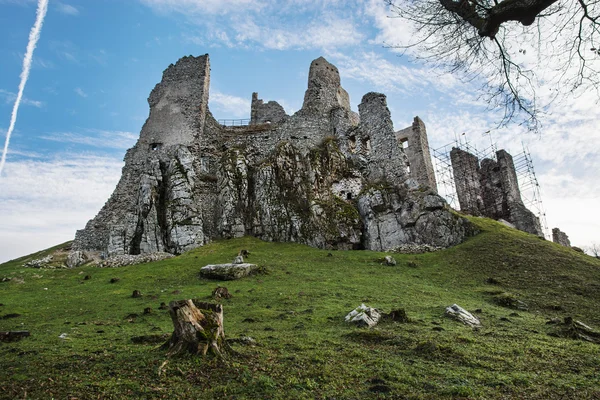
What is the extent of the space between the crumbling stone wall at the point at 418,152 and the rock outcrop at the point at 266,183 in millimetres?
8166

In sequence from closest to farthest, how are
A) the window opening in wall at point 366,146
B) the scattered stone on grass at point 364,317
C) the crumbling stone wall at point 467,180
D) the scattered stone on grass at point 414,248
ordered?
1. the scattered stone on grass at point 364,317
2. the scattered stone on grass at point 414,248
3. the window opening in wall at point 366,146
4. the crumbling stone wall at point 467,180

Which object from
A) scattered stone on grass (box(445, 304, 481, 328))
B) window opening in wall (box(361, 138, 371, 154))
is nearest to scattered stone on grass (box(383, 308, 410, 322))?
scattered stone on grass (box(445, 304, 481, 328))

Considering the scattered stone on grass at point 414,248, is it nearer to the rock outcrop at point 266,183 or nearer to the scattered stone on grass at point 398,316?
the rock outcrop at point 266,183

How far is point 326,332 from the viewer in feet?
34.8

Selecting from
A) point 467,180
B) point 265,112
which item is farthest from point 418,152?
point 265,112

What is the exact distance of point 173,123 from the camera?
36312mm

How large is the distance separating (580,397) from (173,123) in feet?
117

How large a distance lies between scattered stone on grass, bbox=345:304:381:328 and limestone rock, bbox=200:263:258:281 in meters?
8.48

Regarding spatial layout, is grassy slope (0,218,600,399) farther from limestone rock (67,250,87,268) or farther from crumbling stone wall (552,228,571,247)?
crumbling stone wall (552,228,571,247)

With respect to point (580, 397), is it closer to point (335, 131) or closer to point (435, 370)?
point (435, 370)

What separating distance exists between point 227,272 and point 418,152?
30258 mm

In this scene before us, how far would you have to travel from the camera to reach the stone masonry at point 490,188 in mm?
38906

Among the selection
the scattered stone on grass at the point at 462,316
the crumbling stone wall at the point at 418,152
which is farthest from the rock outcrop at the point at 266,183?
the scattered stone on grass at the point at 462,316

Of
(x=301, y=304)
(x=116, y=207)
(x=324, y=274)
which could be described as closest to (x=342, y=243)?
(x=324, y=274)
